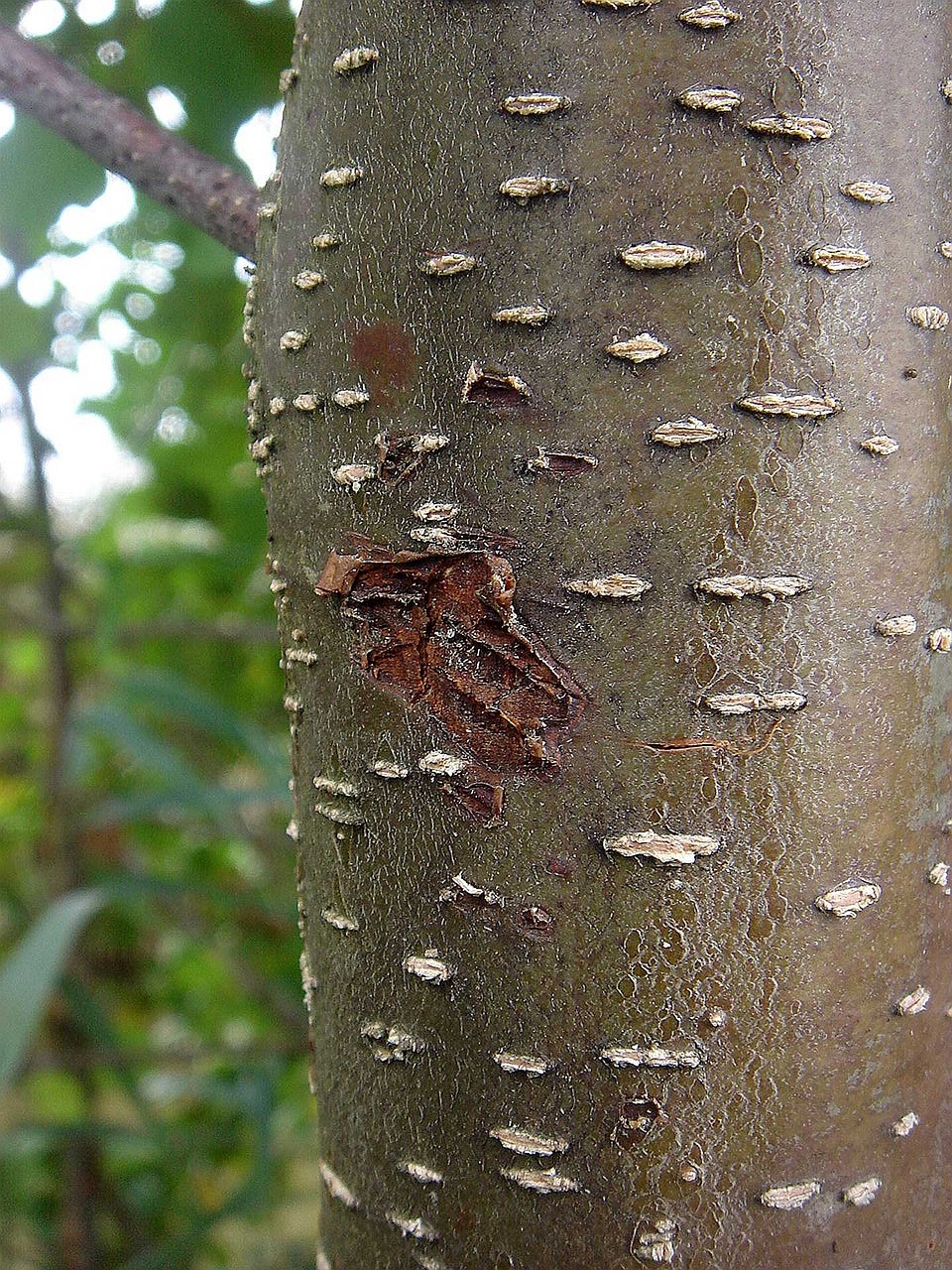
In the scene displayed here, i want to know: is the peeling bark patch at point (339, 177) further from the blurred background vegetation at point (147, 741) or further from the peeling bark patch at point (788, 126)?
the blurred background vegetation at point (147, 741)

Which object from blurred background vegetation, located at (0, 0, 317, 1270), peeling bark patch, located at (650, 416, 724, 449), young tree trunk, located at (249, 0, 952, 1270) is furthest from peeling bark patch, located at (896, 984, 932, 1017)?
blurred background vegetation, located at (0, 0, 317, 1270)

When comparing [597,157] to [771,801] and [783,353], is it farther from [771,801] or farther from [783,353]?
[771,801]

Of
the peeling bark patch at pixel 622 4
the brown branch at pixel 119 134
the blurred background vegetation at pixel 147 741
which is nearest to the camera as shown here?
the peeling bark patch at pixel 622 4

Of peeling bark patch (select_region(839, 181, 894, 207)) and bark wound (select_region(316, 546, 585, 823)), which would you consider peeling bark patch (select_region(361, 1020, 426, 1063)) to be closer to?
bark wound (select_region(316, 546, 585, 823))

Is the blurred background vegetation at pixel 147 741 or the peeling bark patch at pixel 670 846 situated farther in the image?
the blurred background vegetation at pixel 147 741

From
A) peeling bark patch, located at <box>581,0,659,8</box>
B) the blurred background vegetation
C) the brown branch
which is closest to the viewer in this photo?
peeling bark patch, located at <box>581,0,659,8</box>

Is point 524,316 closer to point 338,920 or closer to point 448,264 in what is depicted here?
point 448,264

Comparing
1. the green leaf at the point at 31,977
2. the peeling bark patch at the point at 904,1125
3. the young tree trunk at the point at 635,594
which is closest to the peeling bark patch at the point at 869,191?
the young tree trunk at the point at 635,594
